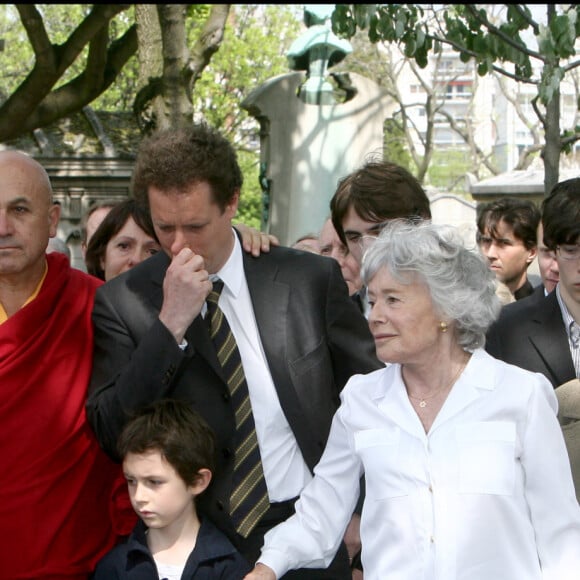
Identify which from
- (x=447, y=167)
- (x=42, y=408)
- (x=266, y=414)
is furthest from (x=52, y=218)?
(x=447, y=167)

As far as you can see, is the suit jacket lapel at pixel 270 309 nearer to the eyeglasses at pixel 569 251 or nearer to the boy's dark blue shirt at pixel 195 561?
the boy's dark blue shirt at pixel 195 561

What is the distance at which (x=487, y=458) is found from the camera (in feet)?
9.13

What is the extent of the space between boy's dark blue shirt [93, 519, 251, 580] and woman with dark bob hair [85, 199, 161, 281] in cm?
141

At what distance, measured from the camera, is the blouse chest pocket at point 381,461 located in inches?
113

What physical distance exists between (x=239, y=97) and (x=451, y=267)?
104 feet

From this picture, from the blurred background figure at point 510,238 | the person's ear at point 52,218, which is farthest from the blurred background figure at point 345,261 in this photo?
the person's ear at point 52,218

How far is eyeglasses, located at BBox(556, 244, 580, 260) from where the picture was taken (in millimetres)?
3830

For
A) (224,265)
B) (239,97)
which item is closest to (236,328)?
(224,265)

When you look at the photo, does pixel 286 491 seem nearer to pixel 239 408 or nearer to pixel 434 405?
pixel 239 408

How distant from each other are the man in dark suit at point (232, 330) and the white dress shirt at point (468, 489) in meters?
0.28

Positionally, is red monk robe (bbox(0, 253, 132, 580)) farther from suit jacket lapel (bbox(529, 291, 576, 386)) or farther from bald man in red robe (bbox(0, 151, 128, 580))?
suit jacket lapel (bbox(529, 291, 576, 386))

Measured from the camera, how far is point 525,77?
573 centimetres

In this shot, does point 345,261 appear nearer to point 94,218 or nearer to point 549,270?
point 549,270

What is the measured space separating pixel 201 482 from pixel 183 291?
23.0 inches
